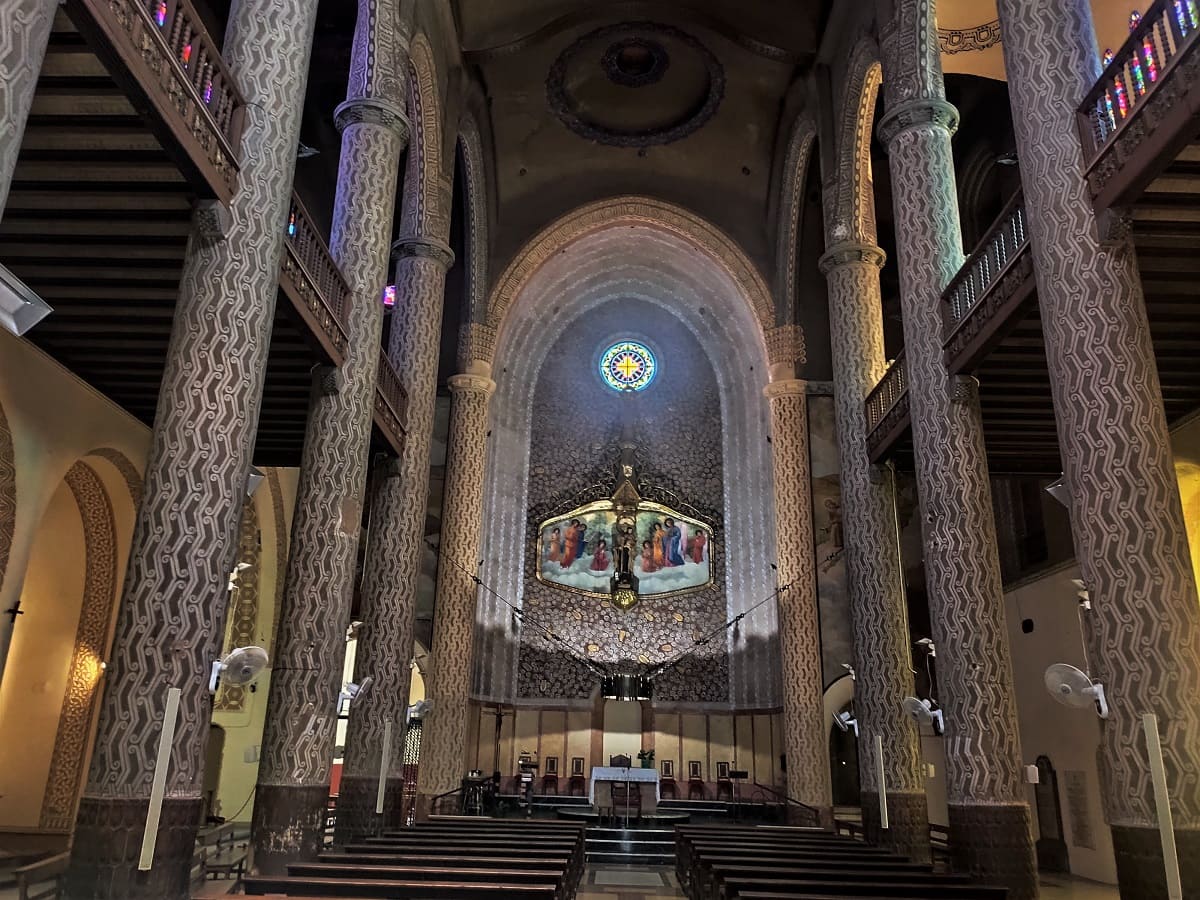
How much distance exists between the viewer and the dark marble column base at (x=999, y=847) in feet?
25.5

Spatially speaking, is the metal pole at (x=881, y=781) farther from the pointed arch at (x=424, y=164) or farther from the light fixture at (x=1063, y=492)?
the pointed arch at (x=424, y=164)

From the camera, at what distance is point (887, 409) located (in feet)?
38.8

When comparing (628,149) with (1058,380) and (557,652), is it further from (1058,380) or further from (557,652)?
(1058,380)

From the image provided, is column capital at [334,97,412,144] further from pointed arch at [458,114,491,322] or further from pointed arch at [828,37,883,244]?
pointed arch at [828,37,883,244]

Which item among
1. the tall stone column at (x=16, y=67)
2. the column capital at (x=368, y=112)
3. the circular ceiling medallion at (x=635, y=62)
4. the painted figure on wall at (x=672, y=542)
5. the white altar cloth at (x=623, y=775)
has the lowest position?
the white altar cloth at (x=623, y=775)

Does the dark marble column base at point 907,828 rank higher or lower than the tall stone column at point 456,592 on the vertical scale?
lower

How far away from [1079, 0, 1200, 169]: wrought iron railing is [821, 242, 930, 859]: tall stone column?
6.16m

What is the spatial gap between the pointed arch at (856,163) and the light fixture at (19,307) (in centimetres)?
1186

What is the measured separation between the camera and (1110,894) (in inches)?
415

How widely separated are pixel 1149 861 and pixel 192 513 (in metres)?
6.55

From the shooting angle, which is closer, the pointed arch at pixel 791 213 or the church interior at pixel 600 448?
the church interior at pixel 600 448

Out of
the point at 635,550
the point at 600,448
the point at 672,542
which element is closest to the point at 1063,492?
the point at 672,542

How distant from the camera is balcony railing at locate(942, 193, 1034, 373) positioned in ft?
26.5

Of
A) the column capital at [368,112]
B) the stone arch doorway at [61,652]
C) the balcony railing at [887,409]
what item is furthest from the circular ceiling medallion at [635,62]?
the stone arch doorway at [61,652]
